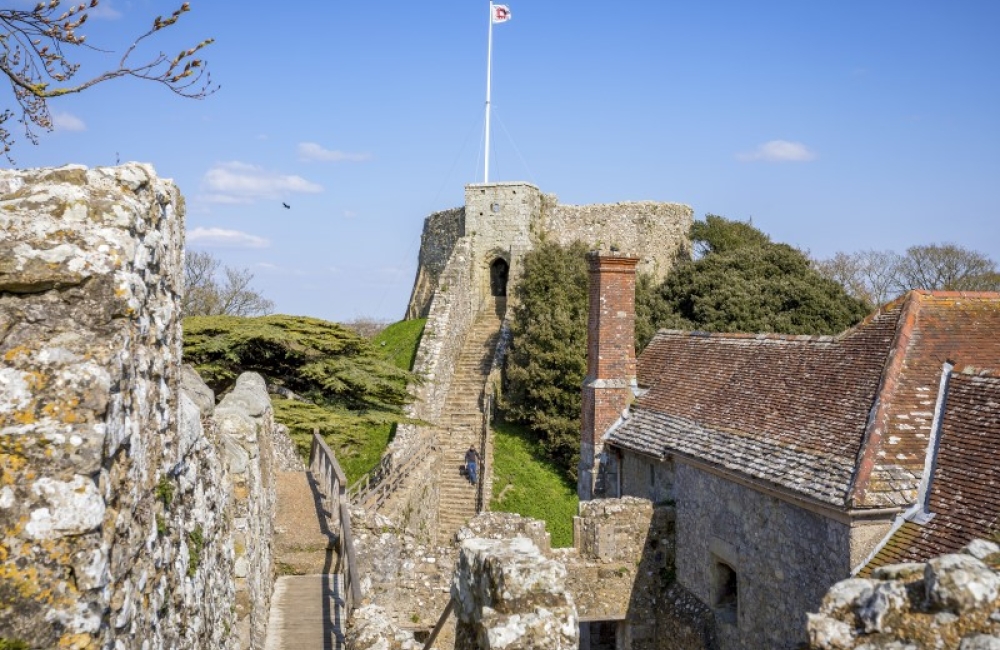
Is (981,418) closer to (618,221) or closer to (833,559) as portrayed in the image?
(833,559)

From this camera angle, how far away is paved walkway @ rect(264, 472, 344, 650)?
10609 mm

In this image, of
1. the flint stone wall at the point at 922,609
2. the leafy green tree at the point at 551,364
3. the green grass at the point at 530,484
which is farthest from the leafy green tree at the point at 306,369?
the flint stone wall at the point at 922,609

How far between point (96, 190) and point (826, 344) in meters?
13.5

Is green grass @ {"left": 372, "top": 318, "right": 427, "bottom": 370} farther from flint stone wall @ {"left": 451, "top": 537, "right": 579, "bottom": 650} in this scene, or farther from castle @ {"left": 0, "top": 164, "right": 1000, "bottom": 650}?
flint stone wall @ {"left": 451, "top": 537, "right": 579, "bottom": 650}

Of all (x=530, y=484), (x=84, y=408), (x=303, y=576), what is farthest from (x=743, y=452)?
(x=530, y=484)

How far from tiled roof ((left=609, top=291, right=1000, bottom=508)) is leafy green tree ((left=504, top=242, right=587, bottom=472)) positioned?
12177mm

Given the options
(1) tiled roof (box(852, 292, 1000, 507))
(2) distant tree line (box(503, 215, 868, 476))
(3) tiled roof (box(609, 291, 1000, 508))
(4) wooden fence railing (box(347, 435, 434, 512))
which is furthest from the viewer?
(2) distant tree line (box(503, 215, 868, 476))

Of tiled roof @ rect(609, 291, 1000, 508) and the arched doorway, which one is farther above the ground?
the arched doorway

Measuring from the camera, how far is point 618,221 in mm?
43250

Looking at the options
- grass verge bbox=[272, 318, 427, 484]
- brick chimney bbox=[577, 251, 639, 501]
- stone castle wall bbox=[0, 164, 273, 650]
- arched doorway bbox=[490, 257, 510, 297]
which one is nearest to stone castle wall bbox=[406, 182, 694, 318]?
arched doorway bbox=[490, 257, 510, 297]

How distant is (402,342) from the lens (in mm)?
38625

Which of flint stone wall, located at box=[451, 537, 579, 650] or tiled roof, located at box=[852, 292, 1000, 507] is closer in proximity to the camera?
flint stone wall, located at box=[451, 537, 579, 650]

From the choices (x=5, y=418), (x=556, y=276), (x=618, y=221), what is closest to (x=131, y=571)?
(x=5, y=418)

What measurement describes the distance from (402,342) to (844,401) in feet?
92.7
